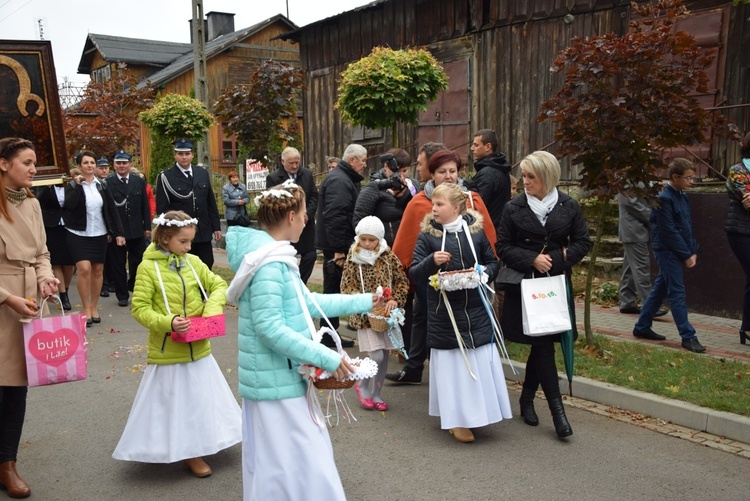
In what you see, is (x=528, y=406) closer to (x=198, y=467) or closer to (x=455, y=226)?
(x=455, y=226)

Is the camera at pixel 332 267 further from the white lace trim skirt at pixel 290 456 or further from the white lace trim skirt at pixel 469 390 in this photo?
the white lace trim skirt at pixel 290 456

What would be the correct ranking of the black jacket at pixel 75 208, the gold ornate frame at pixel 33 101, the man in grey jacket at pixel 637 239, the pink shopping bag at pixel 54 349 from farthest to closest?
1. the black jacket at pixel 75 208
2. the man in grey jacket at pixel 637 239
3. the gold ornate frame at pixel 33 101
4. the pink shopping bag at pixel 54 349

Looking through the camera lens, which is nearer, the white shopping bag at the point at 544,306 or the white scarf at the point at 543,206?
the white shopping bag at the point at 544,306

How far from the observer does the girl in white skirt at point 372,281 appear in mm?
5832

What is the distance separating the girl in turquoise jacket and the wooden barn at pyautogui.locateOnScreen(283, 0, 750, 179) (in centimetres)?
840

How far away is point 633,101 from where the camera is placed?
6.41 metres

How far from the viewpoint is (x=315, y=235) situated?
8.77 meters

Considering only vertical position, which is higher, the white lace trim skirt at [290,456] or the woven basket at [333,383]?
the woven basket at [333,383]

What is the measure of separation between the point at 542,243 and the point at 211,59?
108 ft

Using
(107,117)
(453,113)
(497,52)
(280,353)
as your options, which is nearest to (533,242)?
(280,353)

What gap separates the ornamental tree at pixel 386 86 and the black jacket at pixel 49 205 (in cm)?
433

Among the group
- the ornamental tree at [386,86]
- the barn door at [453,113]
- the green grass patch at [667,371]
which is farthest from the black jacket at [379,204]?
the barn door at [453,113]

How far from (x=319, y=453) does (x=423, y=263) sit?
206 cm

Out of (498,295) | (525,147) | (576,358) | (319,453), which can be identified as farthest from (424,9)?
(319,453)
